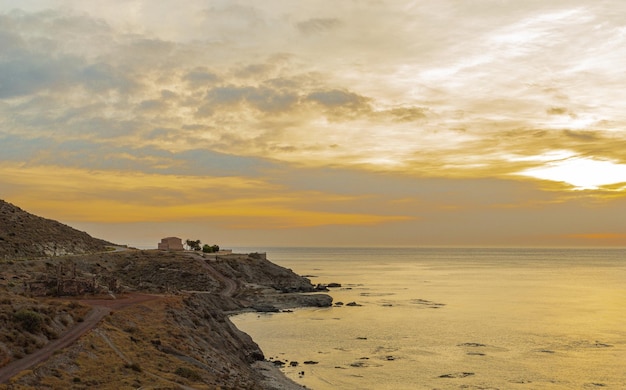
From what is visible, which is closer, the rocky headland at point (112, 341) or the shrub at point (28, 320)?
the rocky headland at point (112, 341)

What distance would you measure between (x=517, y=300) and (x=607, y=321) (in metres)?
38.2

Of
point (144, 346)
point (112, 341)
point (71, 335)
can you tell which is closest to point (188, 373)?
point (144, 346)

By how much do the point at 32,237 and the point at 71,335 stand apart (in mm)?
93221

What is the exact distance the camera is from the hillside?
389 feet

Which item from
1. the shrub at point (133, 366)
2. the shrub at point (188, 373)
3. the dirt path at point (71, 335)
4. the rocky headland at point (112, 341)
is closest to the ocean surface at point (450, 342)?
the rocky headland at point (112, 341)

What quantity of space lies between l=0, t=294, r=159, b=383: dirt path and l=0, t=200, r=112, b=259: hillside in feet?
185

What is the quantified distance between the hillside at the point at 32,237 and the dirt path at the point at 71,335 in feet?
185

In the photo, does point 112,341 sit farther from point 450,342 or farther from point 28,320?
point 450,342

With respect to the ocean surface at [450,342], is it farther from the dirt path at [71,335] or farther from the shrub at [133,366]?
the shrub at [133,366]

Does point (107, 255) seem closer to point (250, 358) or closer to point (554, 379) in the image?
point (250, 358)

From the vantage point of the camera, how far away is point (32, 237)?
420 ft

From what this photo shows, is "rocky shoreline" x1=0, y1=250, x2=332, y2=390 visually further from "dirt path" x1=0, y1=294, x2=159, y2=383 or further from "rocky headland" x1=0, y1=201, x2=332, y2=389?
"dirt path" x1=0, y1=294, x2=159, y2=383

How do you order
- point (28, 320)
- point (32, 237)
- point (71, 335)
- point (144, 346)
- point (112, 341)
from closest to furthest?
point (28, 320) → point (71, 335) → point (112, 341) → point (144, 346) → point (32, 237)

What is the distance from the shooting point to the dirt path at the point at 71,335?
36.7 meters
